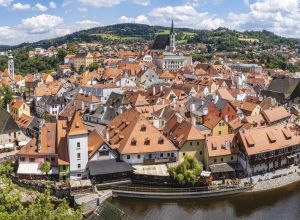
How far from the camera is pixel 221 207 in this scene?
4253 cm

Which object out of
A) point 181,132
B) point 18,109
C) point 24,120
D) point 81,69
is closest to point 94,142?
point 181,132

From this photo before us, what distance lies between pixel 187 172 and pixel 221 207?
5.18 meters

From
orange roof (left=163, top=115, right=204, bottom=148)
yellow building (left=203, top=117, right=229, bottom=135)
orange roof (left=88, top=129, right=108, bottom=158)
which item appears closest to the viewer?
orange roof (left=88, top=129, right=108, bottom=158)

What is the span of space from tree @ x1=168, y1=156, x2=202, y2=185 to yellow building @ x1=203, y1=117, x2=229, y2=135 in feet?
35.9

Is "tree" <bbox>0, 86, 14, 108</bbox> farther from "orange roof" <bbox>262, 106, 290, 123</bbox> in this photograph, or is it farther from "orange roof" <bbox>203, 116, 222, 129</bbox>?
"orange roof" <bbox>262, 106, 290, 123</bbox>

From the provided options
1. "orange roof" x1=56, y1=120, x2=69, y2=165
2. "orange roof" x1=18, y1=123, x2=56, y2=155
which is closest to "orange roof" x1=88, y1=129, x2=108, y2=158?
"orange roof" x1=56, y1=120, x2=69, y2=165

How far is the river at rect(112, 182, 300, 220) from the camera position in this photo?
133 ft

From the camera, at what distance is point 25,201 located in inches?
1690

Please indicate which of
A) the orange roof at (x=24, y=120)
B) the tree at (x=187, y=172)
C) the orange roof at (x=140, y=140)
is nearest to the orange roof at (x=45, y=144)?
the orange roof at (x=140, y=140)

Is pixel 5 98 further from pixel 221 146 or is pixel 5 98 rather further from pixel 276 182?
pixel 276 182

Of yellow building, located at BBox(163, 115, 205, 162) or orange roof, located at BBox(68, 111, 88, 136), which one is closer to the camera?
orange roof, located at BBox(68, 111, 88, 136)

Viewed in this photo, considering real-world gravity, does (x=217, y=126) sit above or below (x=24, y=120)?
above

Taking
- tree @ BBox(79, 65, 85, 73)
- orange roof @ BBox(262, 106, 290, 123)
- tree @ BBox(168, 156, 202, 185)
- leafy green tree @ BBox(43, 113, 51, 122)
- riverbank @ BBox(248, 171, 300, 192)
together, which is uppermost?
tree @ BBox(79, 65, 85, 73)

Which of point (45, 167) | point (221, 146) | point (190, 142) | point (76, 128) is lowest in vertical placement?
point (45, 167)
